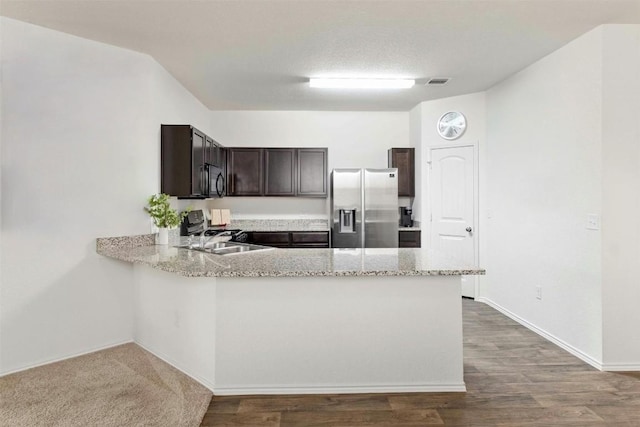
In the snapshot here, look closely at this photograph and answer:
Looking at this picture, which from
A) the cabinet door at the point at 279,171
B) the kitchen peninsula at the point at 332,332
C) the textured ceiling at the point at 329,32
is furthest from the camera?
the cabinet door at the point at 279,171

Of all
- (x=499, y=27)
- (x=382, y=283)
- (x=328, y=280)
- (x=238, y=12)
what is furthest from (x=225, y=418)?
(x=499, y=27)

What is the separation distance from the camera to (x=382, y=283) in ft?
7.67

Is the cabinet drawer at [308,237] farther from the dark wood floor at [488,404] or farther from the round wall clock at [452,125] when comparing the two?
the dark wood floor at [488,404]

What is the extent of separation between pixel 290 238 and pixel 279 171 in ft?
3.29

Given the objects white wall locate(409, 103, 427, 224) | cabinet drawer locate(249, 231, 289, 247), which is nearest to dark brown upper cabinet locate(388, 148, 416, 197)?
white wall locate(409, 103, 427, 224)

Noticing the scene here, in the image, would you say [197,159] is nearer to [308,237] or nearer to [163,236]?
[163,236]

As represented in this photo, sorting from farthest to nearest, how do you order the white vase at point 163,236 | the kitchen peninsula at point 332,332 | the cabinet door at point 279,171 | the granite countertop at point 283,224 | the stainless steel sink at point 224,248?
the granite countertop at point 283,224 → the cabinet door at point 279,171 → the white vase at point 163,236 → the stainless steel sink at point 224,248 → the kitchen peninsula at point 332,332

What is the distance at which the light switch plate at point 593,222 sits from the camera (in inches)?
107

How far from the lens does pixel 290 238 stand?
487cm

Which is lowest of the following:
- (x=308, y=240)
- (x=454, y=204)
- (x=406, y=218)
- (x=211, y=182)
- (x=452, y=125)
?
(x=308, y=240)

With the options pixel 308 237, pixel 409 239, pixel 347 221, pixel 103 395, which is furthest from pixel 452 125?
pixel 103 395

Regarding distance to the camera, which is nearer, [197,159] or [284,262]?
[284,262]

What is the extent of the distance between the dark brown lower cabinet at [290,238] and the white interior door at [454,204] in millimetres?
1550

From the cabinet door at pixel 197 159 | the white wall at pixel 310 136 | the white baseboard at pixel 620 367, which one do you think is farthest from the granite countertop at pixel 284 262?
the white wall at pixel 310 136
